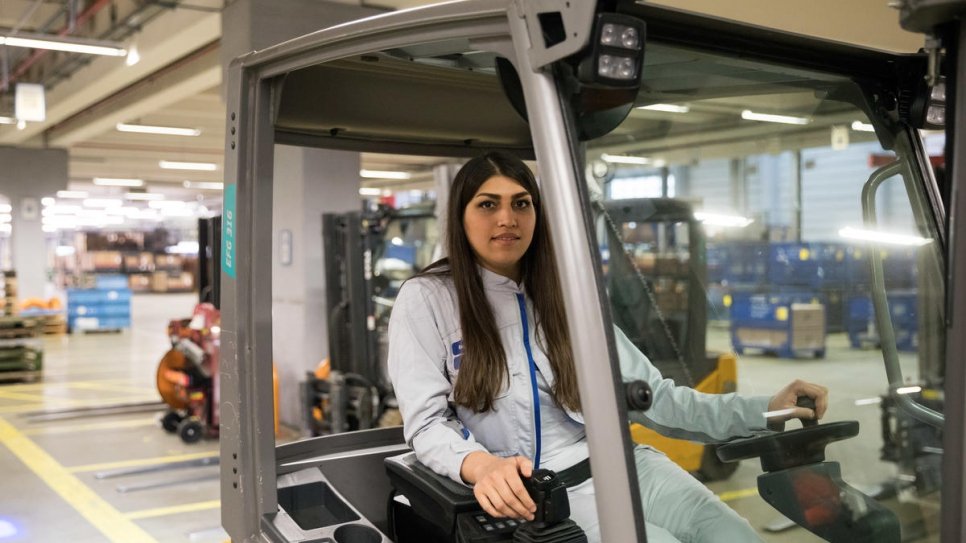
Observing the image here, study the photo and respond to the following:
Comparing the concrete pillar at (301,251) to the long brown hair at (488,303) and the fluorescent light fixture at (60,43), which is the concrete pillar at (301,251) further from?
the long brown hair at (488,303)

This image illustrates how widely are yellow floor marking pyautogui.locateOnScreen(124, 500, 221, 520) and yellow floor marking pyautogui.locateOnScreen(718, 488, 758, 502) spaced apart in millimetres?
5448

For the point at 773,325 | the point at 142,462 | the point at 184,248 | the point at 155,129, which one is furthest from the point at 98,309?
the point at 184,248

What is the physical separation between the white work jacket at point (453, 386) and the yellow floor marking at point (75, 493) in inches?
173

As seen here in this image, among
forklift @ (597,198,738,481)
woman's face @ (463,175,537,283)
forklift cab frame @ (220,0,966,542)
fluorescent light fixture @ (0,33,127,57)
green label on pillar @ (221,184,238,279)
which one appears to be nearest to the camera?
forklift cab frame @ (220,0,966,542)

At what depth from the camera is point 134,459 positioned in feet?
27.4

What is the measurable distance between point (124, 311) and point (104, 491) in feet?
51.4

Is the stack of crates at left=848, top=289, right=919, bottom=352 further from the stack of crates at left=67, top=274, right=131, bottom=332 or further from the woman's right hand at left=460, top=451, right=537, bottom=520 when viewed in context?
the stack of crates at left=67, top=274, right=131, bottom=332

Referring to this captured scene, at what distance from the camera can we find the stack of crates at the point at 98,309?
21.2 metres

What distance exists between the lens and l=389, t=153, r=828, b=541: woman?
7.01 ft

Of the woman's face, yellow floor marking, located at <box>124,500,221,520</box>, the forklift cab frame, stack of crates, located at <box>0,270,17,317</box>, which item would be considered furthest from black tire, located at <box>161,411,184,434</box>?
stack of crates, located at <box>0,270,17,317</box>

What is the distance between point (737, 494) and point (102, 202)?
39.2m

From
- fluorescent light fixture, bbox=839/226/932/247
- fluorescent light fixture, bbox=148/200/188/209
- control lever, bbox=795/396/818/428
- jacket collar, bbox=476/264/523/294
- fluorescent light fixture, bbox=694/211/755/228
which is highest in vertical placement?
fluorescent light fixture, bbox=148/200/188/209

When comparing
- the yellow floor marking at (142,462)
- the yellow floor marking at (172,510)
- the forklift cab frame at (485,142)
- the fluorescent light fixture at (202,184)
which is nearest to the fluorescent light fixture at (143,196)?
the fluorescent light fixture at (202,184)

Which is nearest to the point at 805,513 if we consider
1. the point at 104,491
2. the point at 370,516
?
the point at 370,516
